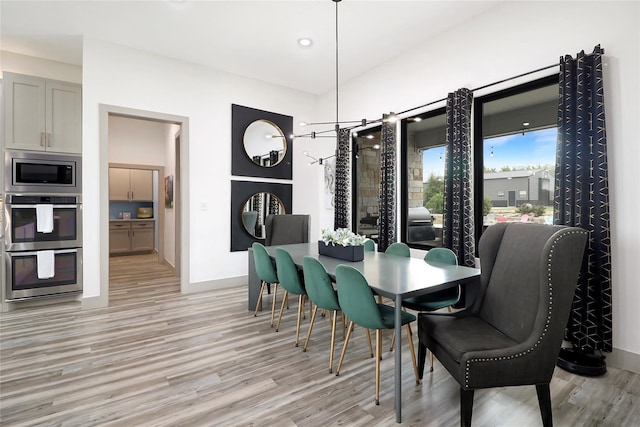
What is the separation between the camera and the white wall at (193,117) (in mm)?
3771

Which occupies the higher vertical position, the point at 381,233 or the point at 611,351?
the point at 381,233

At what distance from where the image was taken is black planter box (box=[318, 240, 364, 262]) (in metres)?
2.80

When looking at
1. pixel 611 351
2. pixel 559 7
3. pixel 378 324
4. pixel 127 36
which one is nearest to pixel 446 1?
pixel 559 7

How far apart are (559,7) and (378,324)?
3.04 metres

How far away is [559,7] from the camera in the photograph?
8.68ft

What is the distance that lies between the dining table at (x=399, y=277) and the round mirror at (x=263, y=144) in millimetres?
2394

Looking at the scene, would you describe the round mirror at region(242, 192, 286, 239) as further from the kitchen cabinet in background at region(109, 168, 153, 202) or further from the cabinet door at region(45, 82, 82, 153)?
the kitchen cabinet in background at region(109, 168, 153, 202)

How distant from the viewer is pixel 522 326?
1.71 m

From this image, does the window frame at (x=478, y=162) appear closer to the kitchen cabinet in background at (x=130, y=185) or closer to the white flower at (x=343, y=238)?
the white flower at (x=343, y=238)

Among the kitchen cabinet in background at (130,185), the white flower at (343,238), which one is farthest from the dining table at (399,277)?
the kitchen cabinet in background at (130,185)

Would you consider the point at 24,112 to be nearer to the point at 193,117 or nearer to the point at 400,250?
the point at 193,117

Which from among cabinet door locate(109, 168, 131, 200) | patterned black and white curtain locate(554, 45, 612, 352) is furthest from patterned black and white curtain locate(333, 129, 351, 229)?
cabinet door locate(109, 168, 131, 200)

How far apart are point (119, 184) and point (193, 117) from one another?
15.0 feet

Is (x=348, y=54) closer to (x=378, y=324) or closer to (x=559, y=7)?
(x=559, y=7)
